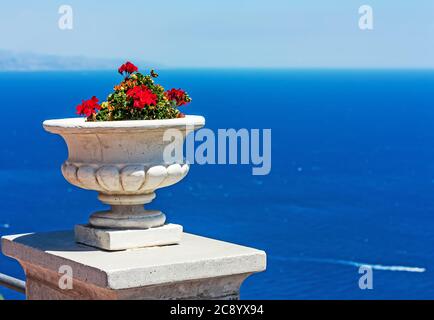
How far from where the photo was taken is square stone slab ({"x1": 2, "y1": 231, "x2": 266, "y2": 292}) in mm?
4684

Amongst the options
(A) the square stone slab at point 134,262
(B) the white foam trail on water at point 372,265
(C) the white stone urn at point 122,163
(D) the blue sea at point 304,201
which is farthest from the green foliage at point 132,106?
(B) the white foam trail on water at point 372,265

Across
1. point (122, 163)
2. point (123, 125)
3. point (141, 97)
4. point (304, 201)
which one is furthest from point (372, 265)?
point (123, 125)

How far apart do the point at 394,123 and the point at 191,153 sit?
14619cm

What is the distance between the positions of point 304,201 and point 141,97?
8598cm

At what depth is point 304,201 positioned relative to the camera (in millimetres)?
90625

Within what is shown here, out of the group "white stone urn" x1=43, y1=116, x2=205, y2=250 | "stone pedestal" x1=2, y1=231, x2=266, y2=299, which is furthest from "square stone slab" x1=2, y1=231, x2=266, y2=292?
"white stone urn" x1=43, y1=116, x2=205, y2=250

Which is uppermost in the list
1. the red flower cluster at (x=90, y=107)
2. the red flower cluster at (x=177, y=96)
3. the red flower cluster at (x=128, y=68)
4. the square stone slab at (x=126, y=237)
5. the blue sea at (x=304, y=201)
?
the red flower cluster at (x=128, y=68)

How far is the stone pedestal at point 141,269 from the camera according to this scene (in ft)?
15.4

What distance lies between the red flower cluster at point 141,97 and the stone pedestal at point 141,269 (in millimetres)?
770

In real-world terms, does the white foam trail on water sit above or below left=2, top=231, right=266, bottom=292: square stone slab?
below

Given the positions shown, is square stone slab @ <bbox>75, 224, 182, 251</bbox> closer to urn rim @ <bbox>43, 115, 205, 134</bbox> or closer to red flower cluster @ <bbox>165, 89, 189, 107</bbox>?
urn rim @ <bbox>43, 115, 205, 134</bbox>

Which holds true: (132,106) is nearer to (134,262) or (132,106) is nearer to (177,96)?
(177,96)

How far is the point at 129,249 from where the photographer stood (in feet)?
16.7

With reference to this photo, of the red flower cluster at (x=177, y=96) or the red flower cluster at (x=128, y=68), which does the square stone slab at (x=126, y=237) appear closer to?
the red flower cluster at (x=177, y=96)
